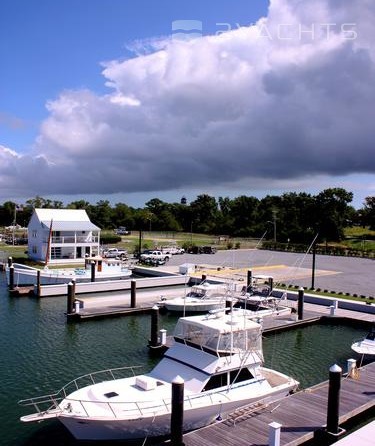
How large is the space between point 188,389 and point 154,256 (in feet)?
170

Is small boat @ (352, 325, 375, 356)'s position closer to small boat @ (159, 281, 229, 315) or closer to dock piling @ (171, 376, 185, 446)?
small boat @ (159, 281, 229, 315)

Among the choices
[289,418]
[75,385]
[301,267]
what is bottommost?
[75,385]

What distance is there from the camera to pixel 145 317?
37781mm

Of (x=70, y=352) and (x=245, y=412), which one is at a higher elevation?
(x=245, y=412)

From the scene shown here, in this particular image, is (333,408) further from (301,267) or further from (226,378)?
(301,267)


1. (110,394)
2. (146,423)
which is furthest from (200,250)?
(146,423)

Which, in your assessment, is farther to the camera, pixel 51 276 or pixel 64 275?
pixel 64 275

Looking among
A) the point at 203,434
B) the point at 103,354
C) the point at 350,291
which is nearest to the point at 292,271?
the point at 350,291

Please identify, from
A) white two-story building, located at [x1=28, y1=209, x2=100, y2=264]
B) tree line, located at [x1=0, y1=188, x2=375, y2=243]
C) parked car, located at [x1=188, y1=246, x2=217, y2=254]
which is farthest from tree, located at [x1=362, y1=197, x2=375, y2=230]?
white two-story building, located at [x1=28, y1=209, x2=100, y2=264]

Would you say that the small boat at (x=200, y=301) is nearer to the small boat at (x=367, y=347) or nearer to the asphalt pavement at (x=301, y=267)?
the asphalt pavement at (x=301, y=267)

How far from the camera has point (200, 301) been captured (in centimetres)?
3972

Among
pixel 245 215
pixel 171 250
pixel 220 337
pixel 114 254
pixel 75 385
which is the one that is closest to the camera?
pixel 220 337

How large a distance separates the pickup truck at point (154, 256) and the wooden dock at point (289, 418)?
159ft

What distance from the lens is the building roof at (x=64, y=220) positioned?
67.4 metres
